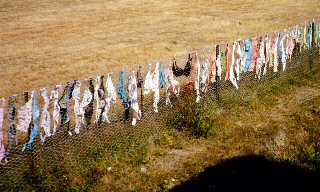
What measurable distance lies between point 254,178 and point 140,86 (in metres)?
3.06

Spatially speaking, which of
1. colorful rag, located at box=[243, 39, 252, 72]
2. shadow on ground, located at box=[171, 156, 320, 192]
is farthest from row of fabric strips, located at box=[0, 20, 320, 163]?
shadow on ground, located at box=[171, 156, 320, 192]

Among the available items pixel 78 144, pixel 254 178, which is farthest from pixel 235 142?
pixel 78 144

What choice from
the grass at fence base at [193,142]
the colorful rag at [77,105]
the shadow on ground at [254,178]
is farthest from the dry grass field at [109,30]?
the shadow on ground at [254,178]

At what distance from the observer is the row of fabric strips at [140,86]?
5953 millimetres

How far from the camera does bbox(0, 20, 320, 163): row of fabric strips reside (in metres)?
5.95

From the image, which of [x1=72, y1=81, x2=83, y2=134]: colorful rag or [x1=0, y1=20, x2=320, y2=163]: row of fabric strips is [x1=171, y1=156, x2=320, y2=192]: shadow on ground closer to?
[x1=0, y1=20, x2=320, y2=163]: row of fabric strips

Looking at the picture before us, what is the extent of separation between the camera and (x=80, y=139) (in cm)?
696

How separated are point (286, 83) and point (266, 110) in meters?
1.98

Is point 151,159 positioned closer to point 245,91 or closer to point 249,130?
point 249,130

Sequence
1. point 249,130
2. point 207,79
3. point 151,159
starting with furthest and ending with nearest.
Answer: point 207,79
point 249,130
point 151,159

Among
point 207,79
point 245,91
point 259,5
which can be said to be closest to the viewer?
point 207,79

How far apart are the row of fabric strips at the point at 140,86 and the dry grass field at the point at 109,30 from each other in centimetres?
555

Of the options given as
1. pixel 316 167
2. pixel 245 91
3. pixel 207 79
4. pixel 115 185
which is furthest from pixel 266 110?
pixel 115 185

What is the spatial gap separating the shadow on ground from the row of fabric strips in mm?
2008
